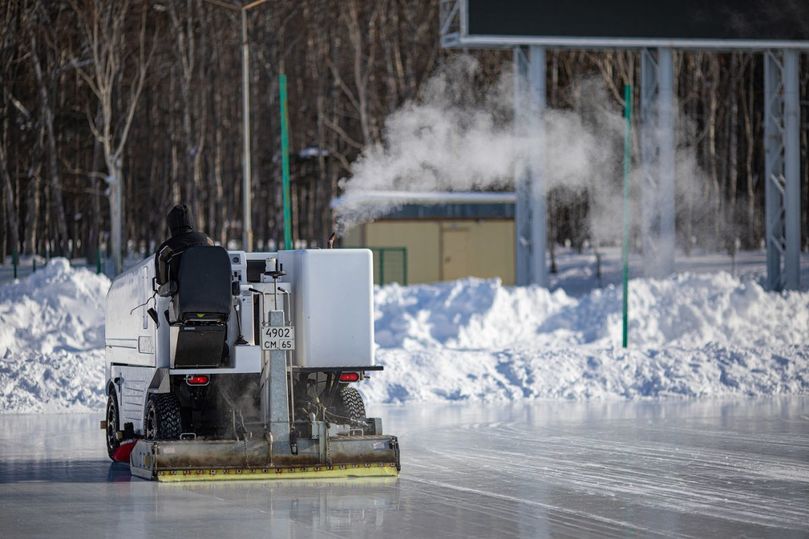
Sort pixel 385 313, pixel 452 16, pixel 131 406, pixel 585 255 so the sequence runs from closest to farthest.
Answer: pixel 131 406, pixel 385 313, pixel 452 16, pixel 585 255

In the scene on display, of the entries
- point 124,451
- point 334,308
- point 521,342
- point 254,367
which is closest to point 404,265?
point 521,342

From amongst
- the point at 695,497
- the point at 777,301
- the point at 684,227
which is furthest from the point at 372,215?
the point at 695,497

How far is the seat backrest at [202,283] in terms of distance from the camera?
1416 cm

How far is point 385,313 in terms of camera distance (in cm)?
3328

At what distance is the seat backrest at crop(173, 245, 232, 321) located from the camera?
46.5 feet

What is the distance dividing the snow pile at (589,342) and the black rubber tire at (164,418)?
1012 centimetres

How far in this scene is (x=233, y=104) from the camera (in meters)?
69.5

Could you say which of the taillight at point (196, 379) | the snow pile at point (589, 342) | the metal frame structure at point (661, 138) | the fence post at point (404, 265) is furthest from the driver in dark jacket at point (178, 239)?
the fence post at point (404, 265)

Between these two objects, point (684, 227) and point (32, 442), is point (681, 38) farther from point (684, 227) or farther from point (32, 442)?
point (684, 227)

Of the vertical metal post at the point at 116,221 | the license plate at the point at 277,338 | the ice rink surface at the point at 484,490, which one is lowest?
the ice rink surface at the point at 484,490

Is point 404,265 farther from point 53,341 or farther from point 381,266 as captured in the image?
point 53,341

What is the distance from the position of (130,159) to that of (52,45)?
38.2 feet

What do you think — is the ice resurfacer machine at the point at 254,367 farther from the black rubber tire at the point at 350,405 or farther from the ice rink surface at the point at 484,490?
the ice rink surface at the point at 484,490

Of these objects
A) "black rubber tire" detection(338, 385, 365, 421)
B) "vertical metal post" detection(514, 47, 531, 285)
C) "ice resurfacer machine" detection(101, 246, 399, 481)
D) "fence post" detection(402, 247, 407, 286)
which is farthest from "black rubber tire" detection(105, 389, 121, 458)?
"fence post" detection(402, 247, 407, 286)
